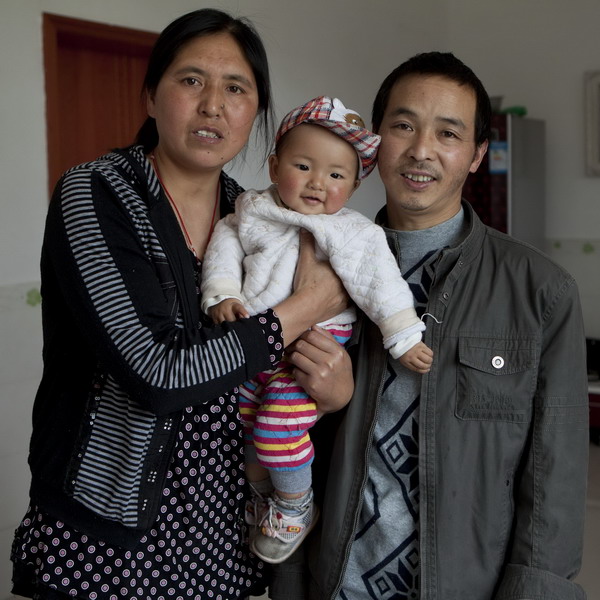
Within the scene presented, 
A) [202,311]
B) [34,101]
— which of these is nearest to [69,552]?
[202,311]

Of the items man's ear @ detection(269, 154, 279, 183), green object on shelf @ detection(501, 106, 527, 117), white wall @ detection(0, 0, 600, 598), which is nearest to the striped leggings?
man's ear @ detection(269, 154, 279, 183)

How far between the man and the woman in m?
0.17

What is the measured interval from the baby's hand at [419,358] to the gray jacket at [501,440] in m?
0.05

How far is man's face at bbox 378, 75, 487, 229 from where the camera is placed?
1.64 metres

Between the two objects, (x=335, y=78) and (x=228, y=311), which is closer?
(x=228, y=311)

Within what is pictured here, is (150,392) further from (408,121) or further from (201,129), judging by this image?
(408,121)

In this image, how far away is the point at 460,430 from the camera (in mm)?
1537

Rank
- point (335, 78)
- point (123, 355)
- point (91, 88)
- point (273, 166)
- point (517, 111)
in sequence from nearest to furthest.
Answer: point (123, 355) < point (273, 166) < point (91, 88) < point (335, 78) < point (517, 111)

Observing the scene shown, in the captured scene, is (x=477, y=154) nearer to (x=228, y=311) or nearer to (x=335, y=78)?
(x=228, y=311)

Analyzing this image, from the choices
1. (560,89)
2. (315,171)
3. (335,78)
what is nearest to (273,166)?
(315,171)

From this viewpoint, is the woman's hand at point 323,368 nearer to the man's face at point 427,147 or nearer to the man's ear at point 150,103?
the man's face at point 427,147

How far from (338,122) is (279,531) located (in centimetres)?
85

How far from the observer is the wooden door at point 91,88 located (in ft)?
12.0

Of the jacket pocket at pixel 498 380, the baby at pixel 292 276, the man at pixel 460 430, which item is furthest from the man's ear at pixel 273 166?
the jacket pocket at pixel 498 380
